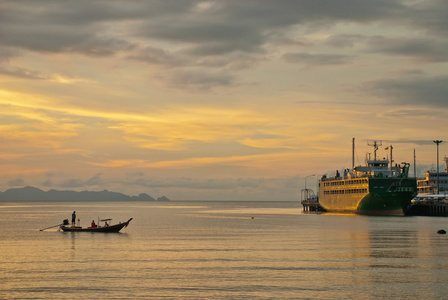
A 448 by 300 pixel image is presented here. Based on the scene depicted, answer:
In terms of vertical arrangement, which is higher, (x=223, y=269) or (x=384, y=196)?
(x=384, y=196)

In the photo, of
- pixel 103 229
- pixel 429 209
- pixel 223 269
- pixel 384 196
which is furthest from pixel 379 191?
pixel 223 269

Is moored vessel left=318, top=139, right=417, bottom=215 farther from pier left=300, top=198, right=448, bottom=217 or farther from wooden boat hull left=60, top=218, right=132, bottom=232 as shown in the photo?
wooden boat hull left=60, top=218, right=132, bottom=232

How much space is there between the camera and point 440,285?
148 feet

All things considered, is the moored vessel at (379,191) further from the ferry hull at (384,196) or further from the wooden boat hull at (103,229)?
the wooden boat hull at (103,229)

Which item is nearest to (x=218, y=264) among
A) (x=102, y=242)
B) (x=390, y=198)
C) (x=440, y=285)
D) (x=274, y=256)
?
(x=274, y=256)

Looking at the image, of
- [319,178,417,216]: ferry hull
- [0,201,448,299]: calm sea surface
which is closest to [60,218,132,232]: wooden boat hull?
[0,201,448,299]: calm sea surface

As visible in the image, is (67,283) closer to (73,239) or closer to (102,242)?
(102,242)

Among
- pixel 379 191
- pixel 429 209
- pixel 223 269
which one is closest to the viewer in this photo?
pixel 223 269

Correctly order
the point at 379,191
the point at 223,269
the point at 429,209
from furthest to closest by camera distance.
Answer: the point at 429,209
the point at 379,191
the point at 223,269

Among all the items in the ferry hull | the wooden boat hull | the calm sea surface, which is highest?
the ferry hull

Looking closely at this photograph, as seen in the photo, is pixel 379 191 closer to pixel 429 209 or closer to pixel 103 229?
pixel 429 209

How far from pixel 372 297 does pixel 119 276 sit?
19.8 meters

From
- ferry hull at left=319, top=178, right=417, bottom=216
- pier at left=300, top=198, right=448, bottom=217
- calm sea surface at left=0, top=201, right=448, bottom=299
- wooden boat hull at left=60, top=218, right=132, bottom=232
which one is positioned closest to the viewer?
calm sea surface at left=0, top=201, right=448, bottom=299

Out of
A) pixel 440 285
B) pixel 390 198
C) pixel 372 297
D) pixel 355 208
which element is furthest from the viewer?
pixel 355 208
